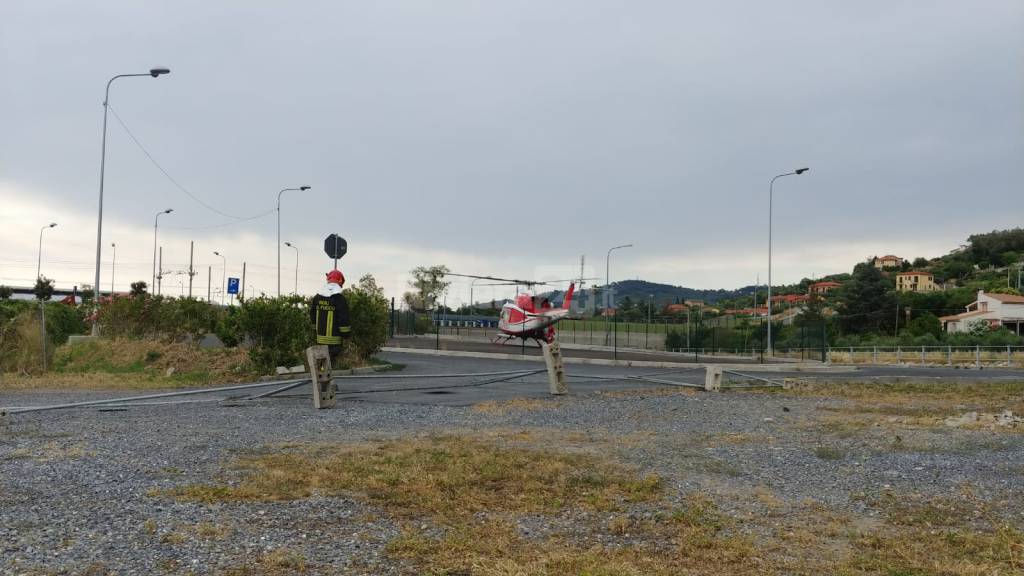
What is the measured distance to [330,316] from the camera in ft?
40.9

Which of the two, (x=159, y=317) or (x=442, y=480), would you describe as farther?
(x=159, y=317)

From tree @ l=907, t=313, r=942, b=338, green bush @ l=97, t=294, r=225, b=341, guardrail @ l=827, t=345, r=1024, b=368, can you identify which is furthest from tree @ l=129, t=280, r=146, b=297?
tree @ l=907, t=313, r=942, b=338

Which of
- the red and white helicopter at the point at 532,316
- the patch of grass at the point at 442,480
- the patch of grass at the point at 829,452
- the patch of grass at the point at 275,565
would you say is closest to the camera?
the patch of grass at the point at 275,565

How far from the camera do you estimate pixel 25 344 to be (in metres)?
19.5

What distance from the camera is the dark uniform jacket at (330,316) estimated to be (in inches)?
491

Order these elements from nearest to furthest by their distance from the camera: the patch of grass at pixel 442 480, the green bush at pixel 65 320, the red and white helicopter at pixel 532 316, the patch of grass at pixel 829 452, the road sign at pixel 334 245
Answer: the patch of grass at pixel 442 480 < the patch of grass at pixel 829 452 < the road sign at pixel 334 245 < the green bush at pixel 65 320 < the red and white helicopter at pixel 532 316

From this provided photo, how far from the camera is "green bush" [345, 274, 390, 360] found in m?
20.4

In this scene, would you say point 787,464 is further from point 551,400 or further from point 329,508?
point 551,400

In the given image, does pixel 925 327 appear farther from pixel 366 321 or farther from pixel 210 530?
pixel 210 530

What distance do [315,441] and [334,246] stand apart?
12463 mm

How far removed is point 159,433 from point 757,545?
22.6 ft

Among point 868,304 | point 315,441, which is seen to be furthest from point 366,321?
point 868,304

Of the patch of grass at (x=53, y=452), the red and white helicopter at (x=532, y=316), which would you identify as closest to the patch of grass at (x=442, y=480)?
the patch of grass at (x=53, y=452)

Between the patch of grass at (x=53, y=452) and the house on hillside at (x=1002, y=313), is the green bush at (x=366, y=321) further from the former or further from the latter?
the house on hillside at (x=1002, y=313)
